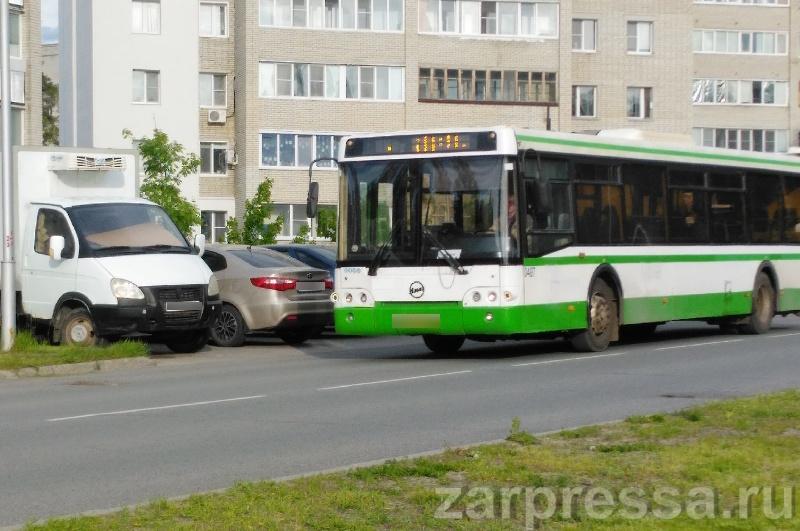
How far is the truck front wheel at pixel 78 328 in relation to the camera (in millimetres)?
22109

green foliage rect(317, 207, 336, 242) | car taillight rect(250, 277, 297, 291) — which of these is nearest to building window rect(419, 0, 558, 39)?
green foliage rect(317, 207, 336, 242)

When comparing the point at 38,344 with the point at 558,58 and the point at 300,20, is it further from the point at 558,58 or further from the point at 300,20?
the point at 558,58

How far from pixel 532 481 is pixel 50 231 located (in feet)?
49.7

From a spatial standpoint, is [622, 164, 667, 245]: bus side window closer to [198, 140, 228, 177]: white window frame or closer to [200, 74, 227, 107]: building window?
[198, 140, 228, 177]: white window frame

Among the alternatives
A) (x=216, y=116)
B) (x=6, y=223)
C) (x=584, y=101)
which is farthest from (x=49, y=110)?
(x=6, y=223)

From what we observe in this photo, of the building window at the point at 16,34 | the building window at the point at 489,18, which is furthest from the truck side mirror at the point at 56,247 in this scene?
the building window at the point at 489,18

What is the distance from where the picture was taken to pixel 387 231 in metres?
20.0

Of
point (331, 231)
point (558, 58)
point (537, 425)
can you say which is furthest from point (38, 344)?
point (558, 58)

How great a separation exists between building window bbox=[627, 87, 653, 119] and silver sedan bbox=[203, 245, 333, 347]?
4646 centimetres

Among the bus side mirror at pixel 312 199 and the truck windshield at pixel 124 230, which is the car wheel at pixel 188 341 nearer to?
the truck windshield at pixel 124 230

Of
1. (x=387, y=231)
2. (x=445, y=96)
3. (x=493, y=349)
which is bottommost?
(x=493, y=349)

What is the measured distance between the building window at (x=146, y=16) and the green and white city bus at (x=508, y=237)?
1612 inches

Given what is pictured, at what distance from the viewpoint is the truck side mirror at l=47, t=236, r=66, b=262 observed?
21.9 metres

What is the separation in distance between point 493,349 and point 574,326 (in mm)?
2485
